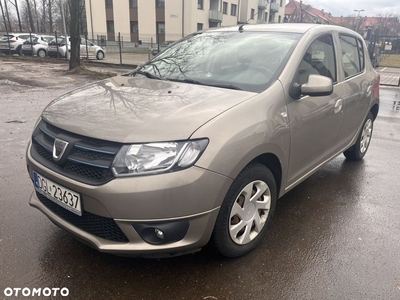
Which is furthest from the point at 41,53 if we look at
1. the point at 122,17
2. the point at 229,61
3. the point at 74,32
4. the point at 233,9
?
the point at 233,9

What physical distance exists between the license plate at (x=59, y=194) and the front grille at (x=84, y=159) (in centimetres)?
11

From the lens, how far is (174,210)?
206cm

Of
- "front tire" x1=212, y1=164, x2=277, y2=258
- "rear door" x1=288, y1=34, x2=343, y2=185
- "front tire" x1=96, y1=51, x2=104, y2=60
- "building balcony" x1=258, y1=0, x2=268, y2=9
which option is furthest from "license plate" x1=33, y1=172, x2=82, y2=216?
"building balcony" x1=258, y1=0, x2=268, y2=9

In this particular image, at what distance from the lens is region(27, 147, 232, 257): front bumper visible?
2014 mm

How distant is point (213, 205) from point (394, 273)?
58.9 inches

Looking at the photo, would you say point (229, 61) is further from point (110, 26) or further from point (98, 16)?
point (98, 16)

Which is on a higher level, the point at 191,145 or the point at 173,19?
the point at 191,145

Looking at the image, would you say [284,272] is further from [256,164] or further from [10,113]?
[10,113]

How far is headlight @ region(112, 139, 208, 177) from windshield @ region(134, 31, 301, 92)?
91cm

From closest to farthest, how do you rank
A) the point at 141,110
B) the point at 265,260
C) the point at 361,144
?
the point at 141,110 → the point at 265,260 → the point at 361,144

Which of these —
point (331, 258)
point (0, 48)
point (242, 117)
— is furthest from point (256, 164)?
point (0, 48)

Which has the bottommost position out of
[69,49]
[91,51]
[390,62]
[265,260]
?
[390,62]

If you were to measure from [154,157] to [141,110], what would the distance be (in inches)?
17.7

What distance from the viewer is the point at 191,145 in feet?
6.86
